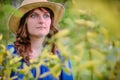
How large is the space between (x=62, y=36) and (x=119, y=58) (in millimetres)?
213

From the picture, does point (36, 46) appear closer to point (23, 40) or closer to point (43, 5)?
point (23, 40)

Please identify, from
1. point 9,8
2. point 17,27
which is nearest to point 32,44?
point 17,27

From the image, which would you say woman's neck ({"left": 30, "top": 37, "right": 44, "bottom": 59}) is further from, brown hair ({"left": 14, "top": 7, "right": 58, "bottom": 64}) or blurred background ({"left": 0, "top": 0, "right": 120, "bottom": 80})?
blurred background ({"left": 0, "top": 0, "right": 120, "bottom": 80})

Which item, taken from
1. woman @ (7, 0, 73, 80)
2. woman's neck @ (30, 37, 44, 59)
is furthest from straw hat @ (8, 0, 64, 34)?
woman's neck @ (30, 37, 44, 59)

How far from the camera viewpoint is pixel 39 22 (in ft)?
5.93

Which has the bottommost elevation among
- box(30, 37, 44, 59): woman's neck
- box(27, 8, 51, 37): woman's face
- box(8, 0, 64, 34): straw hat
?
box(30, 37, 44, 59): woman's neck

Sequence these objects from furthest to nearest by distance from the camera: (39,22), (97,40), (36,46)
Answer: (36,46) → (39,22) → (97,40)

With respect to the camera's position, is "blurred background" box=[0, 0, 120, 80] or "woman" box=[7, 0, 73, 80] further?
"woman" box=[7, 0, 73, 80]

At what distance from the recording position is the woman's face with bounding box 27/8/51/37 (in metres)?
1.79

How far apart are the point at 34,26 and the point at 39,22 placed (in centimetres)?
4

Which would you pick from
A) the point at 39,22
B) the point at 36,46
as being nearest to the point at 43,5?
the point at 39,22

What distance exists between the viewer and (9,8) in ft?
4.27

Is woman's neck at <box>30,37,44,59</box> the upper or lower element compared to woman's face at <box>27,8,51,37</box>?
lower

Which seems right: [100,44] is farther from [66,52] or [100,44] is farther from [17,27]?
[17,27]
